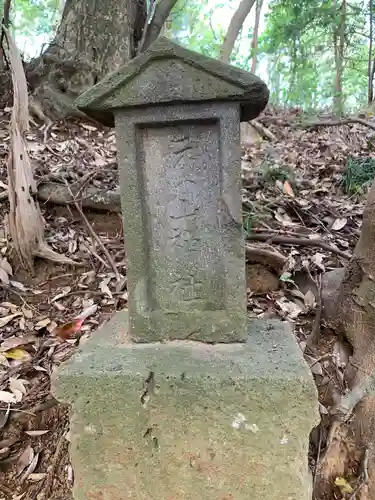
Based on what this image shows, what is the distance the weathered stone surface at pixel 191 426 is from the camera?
1.69 meters

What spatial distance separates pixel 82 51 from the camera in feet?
17.7

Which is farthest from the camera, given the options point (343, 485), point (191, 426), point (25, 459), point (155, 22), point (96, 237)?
point (155, 22)

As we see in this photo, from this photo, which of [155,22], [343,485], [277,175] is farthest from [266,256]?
[155,22]

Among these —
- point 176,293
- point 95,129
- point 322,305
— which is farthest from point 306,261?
point 95,129

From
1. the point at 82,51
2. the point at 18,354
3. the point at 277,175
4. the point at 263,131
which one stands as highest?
the point at 82,51

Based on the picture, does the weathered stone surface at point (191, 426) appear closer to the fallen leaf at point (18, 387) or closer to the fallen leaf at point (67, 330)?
the fallen leaf at point (18, 387)

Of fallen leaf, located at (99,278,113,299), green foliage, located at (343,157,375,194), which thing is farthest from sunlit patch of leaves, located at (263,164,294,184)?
fallen leaf, located at (99,278,113,299)

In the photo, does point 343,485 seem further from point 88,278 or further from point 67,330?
point 88,278

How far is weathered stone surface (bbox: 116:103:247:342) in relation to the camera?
1.86 meters

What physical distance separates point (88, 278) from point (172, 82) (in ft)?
6.21

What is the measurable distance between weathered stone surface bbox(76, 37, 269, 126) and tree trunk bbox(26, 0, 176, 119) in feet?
12.0

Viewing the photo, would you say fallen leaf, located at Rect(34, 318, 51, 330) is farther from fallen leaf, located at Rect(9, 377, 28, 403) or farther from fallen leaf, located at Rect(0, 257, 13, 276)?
fallen leaf, located at Rect(0, 257, 13, 276)

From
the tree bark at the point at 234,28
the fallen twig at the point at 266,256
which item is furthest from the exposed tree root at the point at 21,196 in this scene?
the tree bark at the point at 234,28

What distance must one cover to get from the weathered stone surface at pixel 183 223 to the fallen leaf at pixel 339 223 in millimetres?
1977
